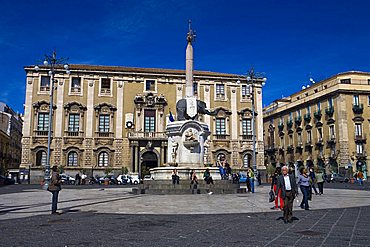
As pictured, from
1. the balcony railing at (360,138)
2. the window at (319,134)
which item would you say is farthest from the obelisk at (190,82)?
the window at (319,134)

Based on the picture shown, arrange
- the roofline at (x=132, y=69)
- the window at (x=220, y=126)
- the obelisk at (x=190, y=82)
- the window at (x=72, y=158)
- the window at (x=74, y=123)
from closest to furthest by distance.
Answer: the obelisk at (x=190, y=82) < the window at (x=72, y=158) < the window at (x=74, y=123) < the roofline at (x=132, y=69) < the window at (x=220, y=126)

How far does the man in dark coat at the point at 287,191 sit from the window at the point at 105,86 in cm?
3894

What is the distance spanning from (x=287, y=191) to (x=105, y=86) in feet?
130

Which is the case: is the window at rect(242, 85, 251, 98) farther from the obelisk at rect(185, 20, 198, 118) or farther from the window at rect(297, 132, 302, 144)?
the obelisk at rect(185, 20, 198, 118)

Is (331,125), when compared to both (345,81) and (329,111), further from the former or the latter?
(345,81)

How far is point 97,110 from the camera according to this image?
44.9 meters

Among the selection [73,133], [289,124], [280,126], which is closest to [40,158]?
[73,133]

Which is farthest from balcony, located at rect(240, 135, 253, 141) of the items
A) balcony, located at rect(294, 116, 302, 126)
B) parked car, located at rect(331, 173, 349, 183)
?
balcony, located at rect(294, 116, 302, 126)

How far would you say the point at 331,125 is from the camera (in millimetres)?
47250

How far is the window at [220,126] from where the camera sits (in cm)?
4695

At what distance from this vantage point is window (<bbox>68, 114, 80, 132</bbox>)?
145ft

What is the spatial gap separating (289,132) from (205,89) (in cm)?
1744

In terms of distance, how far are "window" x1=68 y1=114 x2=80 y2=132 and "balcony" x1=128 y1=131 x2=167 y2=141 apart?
633cm

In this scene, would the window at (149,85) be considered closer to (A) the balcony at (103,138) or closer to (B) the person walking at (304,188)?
(A) the balcony at (103,138)
